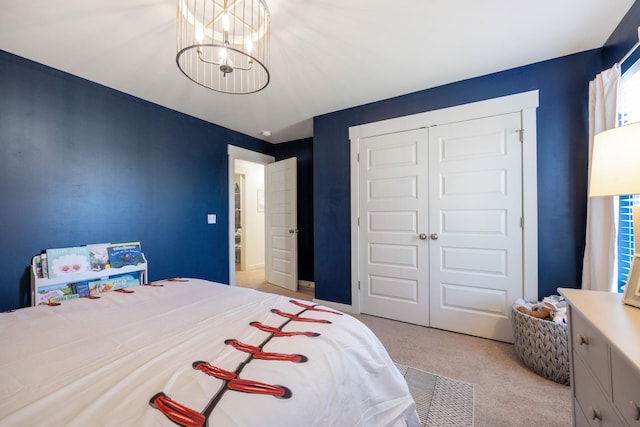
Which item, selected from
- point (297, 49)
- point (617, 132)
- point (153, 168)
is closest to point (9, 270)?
point (153, 168)

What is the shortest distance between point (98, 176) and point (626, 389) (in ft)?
11.6

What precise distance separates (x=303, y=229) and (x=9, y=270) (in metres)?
3.18

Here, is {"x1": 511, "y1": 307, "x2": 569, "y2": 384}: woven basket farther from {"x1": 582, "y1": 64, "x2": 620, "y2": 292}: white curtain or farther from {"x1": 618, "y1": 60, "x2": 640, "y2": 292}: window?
{"x1": 618, "y1": 60, "x2": 640, "y2": 292}: window

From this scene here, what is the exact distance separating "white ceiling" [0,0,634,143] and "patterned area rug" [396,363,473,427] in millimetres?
2424

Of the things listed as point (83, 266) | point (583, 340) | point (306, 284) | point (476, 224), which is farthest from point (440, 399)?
point (83, 266)

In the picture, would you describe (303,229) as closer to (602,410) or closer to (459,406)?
(459,406)

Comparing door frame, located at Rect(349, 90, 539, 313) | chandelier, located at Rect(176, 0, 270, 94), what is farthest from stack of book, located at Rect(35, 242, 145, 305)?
door frame, located at Rect(349, 90, 539, 313)

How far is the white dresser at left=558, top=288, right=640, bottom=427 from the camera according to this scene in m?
0.72

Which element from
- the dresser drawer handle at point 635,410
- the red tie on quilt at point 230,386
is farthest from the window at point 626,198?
the red tie on quilt at point 230,386

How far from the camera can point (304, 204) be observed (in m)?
4.34

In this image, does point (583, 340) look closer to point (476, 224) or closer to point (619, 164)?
point (619, 164)

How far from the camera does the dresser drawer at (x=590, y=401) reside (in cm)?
86

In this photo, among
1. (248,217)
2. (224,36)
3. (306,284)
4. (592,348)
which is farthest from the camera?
(248,217)

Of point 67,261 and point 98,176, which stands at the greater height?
point 98,176
